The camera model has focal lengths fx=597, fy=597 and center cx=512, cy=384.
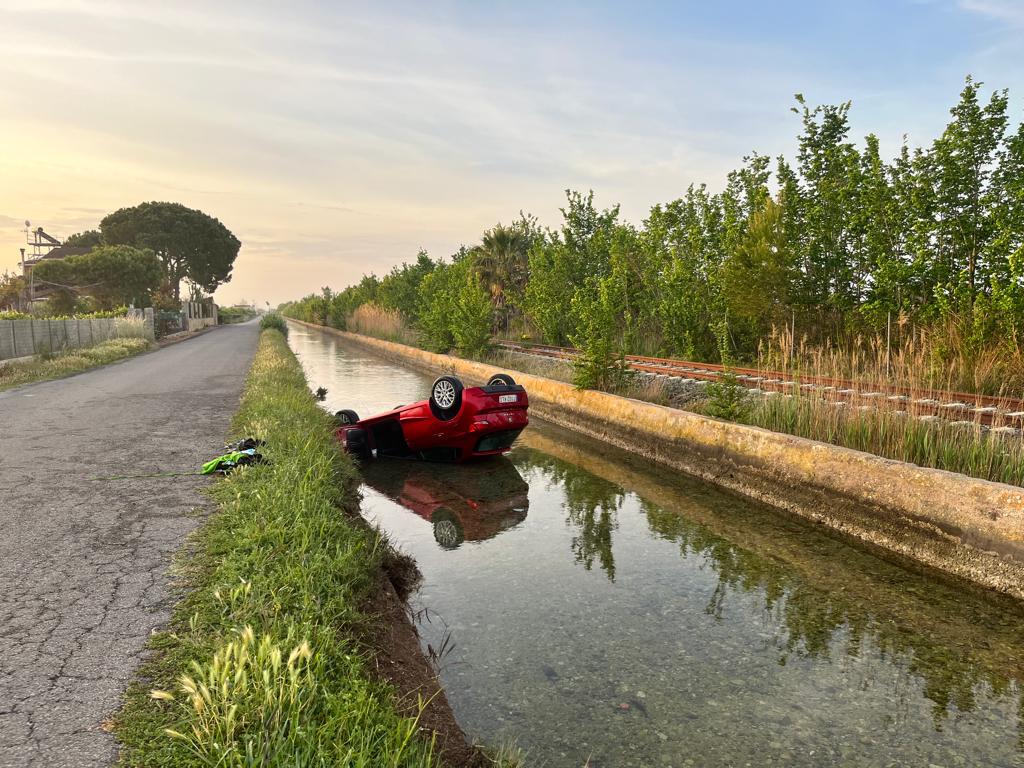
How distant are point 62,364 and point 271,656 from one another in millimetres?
20552

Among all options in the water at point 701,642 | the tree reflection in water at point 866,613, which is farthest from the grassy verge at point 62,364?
the tree reflection in water at point 866,613

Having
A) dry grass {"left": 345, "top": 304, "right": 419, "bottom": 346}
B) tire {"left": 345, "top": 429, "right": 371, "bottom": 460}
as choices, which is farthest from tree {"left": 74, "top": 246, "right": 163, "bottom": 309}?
tire {"left": 345, "top": 429, "right": 371, "bottom": 460}

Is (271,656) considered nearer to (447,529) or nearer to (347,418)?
(447,529)

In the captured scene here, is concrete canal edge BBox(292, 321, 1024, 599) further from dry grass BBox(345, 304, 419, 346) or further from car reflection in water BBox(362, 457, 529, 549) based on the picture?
dry grass BBox(345, 304, 419, 346)

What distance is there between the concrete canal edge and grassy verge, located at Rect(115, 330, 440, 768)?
467 cm

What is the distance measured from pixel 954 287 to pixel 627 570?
8.46 meters

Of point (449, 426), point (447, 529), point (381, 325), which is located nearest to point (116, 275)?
point (381, 325)

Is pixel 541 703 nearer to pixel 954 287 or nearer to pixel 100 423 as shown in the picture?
pixel 100 423

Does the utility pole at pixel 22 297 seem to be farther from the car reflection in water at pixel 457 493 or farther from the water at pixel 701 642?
the water at pixel 701 642

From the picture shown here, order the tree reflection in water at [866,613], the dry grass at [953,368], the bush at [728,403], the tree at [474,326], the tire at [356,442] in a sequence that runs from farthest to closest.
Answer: the tree at [474,326] → the tire at [356,442] → the bush at [728,403] → the dry grass at [953,368] → the tree reflection in water at [866,613]

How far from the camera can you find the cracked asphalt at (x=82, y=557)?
2509 mm

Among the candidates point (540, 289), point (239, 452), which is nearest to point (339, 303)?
point (540, 289)

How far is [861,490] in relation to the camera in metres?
6.04

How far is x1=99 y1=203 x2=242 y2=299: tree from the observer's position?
2591 inches
